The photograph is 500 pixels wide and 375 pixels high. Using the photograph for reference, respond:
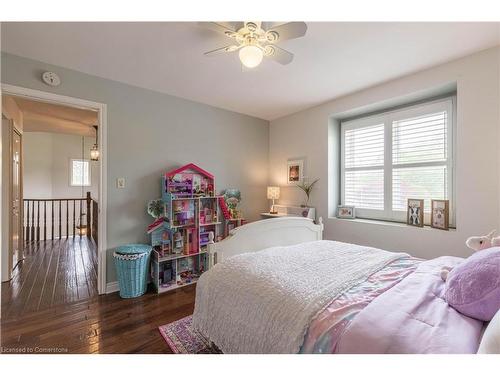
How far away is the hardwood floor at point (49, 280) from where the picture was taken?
7.40ft

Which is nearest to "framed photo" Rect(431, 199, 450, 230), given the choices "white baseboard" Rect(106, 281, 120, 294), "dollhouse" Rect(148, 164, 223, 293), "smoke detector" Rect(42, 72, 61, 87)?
"dollhouse" Rect(148, 164, 223, 293)

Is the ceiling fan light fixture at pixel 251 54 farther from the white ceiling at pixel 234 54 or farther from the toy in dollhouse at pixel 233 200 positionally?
the toy in dollhouse at pixel 233 200

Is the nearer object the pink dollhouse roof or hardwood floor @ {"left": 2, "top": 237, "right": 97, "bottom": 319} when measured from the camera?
hardwood floor @ {"left": 2, "top": 237, "right": 97, "bottom": 319}

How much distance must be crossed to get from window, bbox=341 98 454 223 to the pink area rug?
2476 millimetres

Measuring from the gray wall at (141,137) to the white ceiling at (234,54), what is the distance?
0.48 ft

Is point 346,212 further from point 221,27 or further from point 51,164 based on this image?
point 51,164

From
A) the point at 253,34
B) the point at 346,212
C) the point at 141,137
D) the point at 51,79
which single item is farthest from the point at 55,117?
the point at 346,212

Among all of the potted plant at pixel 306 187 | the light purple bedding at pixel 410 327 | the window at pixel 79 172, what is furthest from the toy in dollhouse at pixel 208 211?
the window at pixel 79 172

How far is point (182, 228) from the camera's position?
286cm

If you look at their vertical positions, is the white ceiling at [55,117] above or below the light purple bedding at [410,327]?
above

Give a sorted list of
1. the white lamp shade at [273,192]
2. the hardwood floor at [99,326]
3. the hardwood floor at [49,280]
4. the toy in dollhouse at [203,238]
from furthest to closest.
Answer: the white lamp shade at [273,192], the toy in dollhouse at [203,238], the hardwood floor at [49,280], the hardwood floor at [99,326]

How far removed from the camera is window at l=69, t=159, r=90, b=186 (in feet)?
22.0

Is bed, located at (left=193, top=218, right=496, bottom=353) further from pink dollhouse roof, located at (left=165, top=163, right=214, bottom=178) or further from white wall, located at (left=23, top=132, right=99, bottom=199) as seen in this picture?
white wall, located at (left=23, top=132, right=99, bottom=199)

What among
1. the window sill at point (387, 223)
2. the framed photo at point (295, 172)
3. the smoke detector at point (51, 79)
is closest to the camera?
the smoke detector at point (51, 79)
